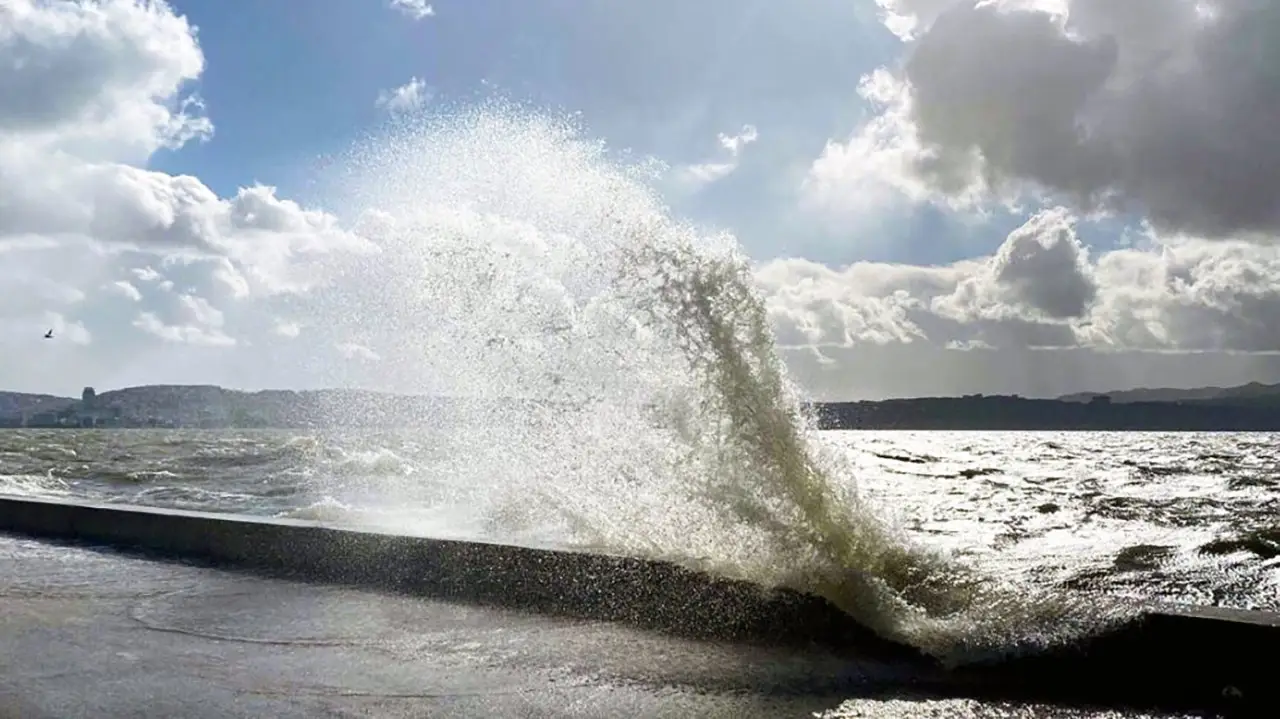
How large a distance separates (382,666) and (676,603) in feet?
5.41

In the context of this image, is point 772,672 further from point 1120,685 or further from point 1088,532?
point 1088,532

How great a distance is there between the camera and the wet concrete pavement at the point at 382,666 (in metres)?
3.54

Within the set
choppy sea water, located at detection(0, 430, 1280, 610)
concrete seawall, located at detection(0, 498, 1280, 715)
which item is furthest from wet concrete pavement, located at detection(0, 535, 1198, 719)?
choppy sea water, located at detection(0, 430, 1280, 610)

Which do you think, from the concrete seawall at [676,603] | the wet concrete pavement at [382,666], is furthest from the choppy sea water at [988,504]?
the wet concrete pavement at [382,666]

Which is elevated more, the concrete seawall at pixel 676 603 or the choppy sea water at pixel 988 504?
the concrete seawall at pixel 676 603

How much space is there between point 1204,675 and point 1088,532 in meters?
7.68

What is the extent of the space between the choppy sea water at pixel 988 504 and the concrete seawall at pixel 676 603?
544 mm

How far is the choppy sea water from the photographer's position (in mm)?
7559

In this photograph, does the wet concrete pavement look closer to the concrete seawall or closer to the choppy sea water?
the concrete seawall

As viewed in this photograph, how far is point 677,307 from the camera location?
7305mm

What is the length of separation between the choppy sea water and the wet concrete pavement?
4.99 ft

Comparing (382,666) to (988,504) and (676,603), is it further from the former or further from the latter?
Answer: (988,504)

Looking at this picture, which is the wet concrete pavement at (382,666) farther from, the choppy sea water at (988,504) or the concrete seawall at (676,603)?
the choppy sea water at (988,504)

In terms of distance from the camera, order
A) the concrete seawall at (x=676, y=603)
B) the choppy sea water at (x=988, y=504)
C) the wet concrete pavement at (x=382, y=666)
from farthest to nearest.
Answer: the choppy sea water at (x=988, y=504), the concrete seawall at (x=676, y=603), the wet concrete pavement at (x=382, y=666)
